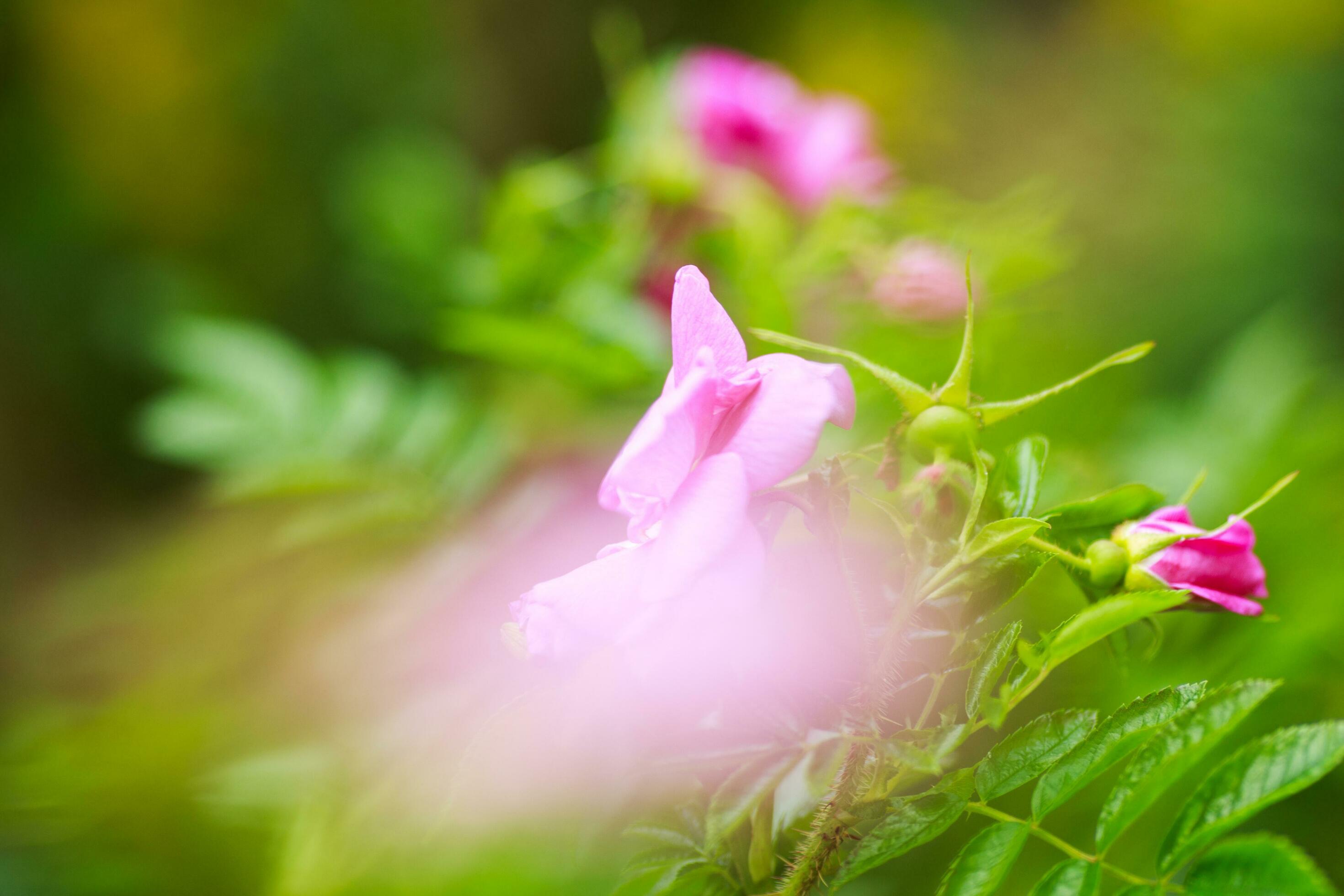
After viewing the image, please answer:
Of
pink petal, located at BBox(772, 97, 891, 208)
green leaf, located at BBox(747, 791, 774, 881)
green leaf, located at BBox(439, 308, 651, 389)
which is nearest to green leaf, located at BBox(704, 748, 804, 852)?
green leaf, located at BBox(747, 791, 774, 881)

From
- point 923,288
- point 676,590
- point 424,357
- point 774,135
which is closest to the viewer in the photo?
point 676,590

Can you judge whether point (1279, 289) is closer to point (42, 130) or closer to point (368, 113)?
point (368, 113)

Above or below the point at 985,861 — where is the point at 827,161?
above

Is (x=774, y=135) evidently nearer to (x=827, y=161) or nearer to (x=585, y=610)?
(x=827, y=161)

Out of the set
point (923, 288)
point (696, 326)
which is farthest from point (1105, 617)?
point (923, 288)

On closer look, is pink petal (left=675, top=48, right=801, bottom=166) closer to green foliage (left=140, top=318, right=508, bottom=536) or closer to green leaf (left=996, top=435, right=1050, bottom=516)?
green foliage (left=140, top=318, right=508, bottom=536)

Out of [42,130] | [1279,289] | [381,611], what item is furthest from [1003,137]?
[381,611]
